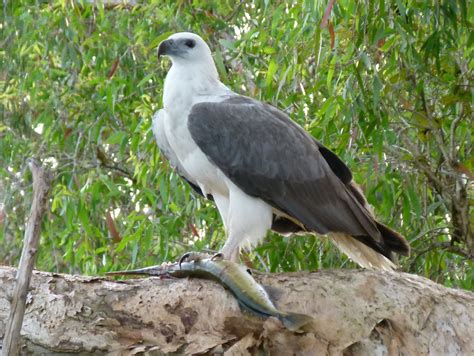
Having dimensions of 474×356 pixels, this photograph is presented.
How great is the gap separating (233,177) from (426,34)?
4.38ft

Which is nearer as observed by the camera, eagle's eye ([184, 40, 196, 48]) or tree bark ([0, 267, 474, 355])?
tree bark ([0, 267, 474, 355])

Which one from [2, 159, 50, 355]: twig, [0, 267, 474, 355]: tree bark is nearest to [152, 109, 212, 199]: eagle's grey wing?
A: [0, 267, 474, 355]: tree bark

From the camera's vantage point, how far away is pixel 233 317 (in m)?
3.38

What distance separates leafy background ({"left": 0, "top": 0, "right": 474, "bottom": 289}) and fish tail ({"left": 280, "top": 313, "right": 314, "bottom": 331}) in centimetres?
135

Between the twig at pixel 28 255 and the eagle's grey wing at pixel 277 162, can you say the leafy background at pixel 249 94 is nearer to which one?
the eagle's grey wing at pixel 277 162

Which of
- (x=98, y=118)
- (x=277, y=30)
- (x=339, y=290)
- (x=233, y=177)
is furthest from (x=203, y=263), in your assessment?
(x=98, y=118)

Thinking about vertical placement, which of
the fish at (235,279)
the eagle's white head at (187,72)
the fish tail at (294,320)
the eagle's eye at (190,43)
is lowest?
the fish tail at (294,320)

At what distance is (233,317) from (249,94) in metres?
2.76

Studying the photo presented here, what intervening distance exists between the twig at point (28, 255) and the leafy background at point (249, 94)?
6.05 ft

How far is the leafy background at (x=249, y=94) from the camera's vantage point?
4621mm

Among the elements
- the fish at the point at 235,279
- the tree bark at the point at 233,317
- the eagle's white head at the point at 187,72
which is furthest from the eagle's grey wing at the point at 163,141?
the tree bark at the point at 233,317

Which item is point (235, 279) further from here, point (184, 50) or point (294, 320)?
point (184, 50)

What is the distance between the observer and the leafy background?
4.62 meters

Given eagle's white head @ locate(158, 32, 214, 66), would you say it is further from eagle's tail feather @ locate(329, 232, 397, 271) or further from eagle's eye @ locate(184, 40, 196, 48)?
eagle's tail feather @ locate(329, 232, 397, 271)
